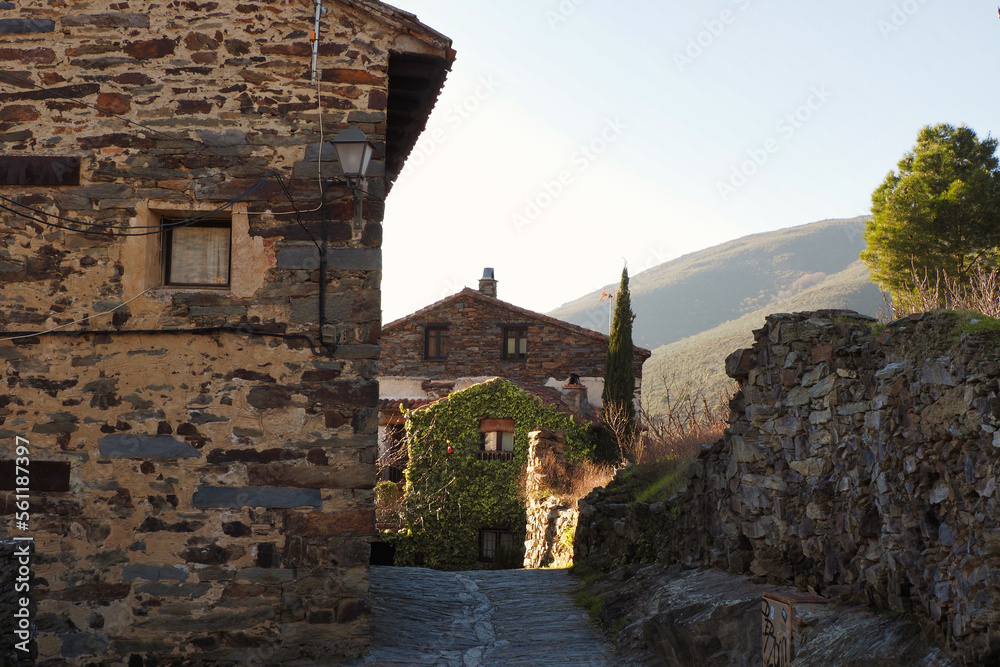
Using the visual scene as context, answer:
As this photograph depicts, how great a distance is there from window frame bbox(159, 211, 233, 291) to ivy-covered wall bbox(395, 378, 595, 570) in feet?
35.0

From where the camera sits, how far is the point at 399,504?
16.6 meters

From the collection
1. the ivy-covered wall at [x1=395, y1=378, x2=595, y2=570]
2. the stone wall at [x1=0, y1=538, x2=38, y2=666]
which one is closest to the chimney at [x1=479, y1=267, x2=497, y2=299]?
the ivy-covered wall at [x1=395, y1=378, x2=595, y2=570]

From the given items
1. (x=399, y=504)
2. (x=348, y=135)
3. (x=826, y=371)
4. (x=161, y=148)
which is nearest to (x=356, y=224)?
(x=348, y=135)

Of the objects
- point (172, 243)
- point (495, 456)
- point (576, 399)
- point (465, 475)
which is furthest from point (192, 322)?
point (576, 399)

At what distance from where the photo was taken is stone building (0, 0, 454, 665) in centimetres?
576

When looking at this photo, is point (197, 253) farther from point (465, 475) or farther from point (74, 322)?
point (465, 475)

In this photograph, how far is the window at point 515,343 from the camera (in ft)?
69.7

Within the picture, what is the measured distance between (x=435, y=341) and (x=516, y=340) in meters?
2.10

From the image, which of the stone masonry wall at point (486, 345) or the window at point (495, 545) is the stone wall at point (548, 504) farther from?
the stone masonry wall at point (486, 345)

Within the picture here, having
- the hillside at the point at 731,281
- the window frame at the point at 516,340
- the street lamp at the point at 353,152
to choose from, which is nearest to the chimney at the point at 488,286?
the window frame at the point at 516,340

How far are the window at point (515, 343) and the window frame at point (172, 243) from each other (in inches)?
600

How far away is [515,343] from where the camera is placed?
21359 millimetres

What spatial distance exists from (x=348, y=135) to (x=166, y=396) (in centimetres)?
220

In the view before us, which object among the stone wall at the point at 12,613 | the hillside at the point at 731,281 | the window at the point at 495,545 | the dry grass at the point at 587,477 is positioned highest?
the hillside at the point at 731,281
